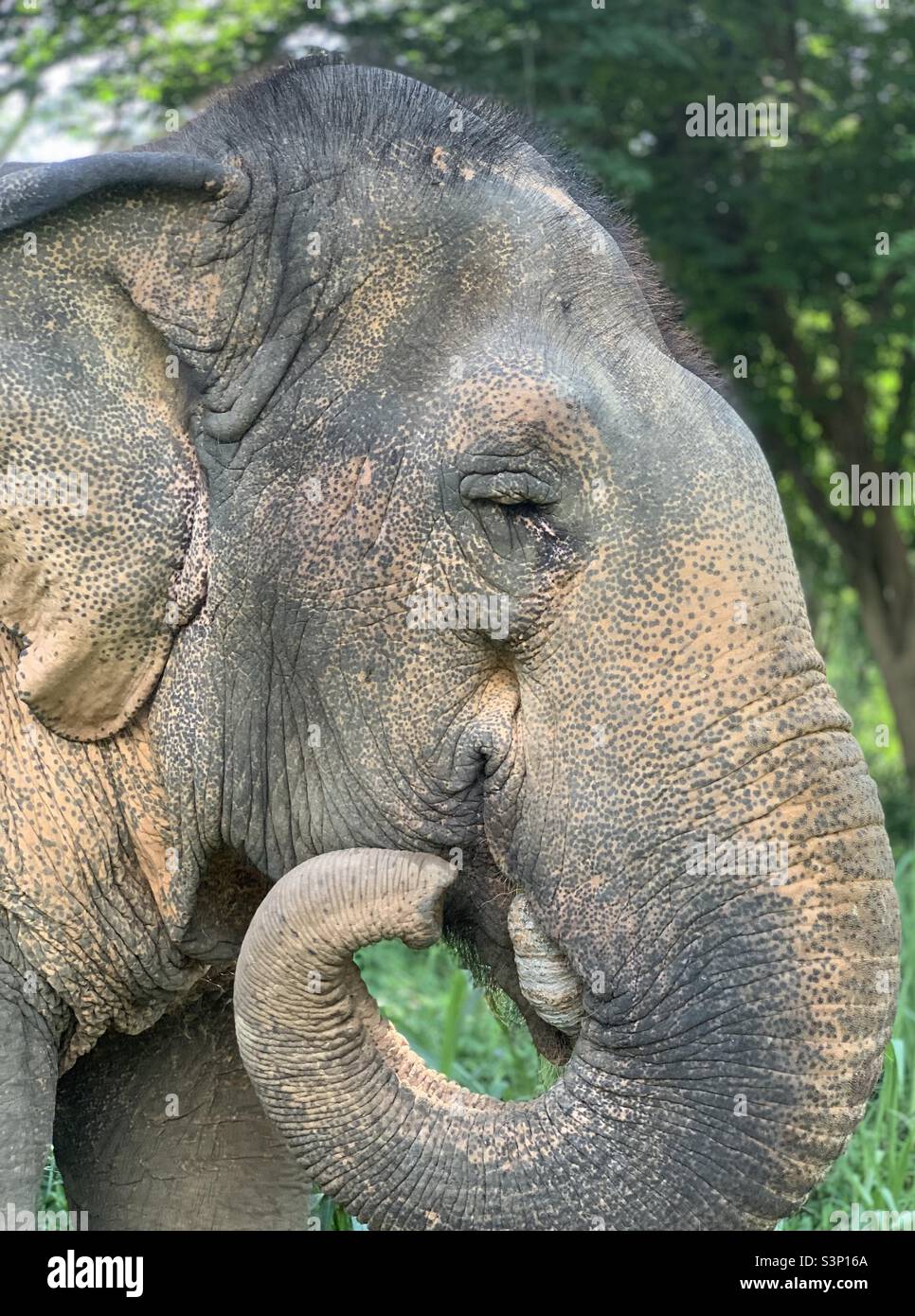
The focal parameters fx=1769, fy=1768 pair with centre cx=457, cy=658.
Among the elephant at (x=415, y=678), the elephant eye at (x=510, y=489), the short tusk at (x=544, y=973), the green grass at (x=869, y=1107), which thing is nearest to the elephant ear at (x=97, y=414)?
the elephant at (x=415, y=678)

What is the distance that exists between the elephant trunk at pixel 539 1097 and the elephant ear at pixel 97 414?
1.64ft

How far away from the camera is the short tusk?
2.53 m

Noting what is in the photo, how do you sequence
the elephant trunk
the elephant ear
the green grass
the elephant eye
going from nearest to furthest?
the elephant trunk < the elephant eye < the elephant ear < the green grass

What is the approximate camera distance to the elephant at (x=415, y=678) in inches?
93.8

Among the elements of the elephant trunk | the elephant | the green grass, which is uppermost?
the elephant

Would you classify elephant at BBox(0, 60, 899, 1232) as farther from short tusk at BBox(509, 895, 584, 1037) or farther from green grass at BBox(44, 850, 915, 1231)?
green grass at BBox(44, 850, 915, 1231)

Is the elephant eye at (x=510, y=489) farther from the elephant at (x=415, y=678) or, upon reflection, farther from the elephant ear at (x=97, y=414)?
the elephant ear at (x=97, y=414)

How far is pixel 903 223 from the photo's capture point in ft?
29.2

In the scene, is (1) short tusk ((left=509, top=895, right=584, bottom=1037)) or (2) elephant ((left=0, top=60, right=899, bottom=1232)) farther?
(1) short tusk ((left=509, top=895, right=584, bottom=1037))

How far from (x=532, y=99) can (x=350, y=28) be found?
0.84 metres

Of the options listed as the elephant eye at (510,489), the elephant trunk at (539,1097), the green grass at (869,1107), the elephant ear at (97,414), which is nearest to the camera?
the elephant trunk at (539,1097)

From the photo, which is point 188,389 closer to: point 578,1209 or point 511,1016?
point 511,1016

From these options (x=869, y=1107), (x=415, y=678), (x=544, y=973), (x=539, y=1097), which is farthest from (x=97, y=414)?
(x=869, y=1107)

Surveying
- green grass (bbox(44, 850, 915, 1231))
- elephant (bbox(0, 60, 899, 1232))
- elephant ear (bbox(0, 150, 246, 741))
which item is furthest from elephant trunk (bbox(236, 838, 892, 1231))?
elephant ear (bbox(0, 150, 246, 741))
